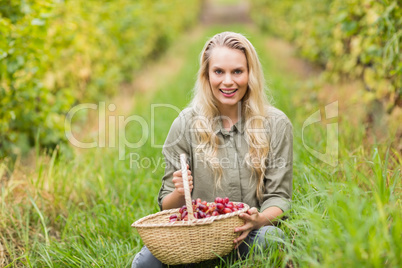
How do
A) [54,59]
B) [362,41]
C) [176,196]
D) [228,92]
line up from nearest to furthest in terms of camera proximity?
[176,196], [228,92], [362,41], [54,59]

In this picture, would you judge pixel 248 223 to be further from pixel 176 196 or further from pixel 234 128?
pixel 234 128

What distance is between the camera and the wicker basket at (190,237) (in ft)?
6.04

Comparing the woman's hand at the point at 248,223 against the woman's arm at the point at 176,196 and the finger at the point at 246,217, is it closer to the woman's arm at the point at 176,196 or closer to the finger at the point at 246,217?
the finger at the point at 246,217

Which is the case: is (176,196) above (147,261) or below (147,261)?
above

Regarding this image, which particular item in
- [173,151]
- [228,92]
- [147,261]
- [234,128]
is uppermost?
[228,92]

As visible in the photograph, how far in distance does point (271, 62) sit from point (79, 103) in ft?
18.2

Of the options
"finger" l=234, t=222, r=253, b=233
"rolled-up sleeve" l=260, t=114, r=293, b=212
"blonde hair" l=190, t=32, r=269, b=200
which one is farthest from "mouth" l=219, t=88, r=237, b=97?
"finger" l=234, t=222, r=253, b=233

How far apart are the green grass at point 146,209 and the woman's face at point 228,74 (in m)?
0.45

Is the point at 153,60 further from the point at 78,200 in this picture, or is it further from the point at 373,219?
the point at 373,219

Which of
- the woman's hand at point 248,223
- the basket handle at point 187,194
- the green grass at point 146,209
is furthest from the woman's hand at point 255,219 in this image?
the basket handle at point 187,194

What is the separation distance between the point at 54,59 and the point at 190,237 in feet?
11.7

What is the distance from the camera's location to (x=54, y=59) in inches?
187

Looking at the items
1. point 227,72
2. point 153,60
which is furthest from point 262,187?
point 153,60

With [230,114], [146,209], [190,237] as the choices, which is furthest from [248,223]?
[146,209]
